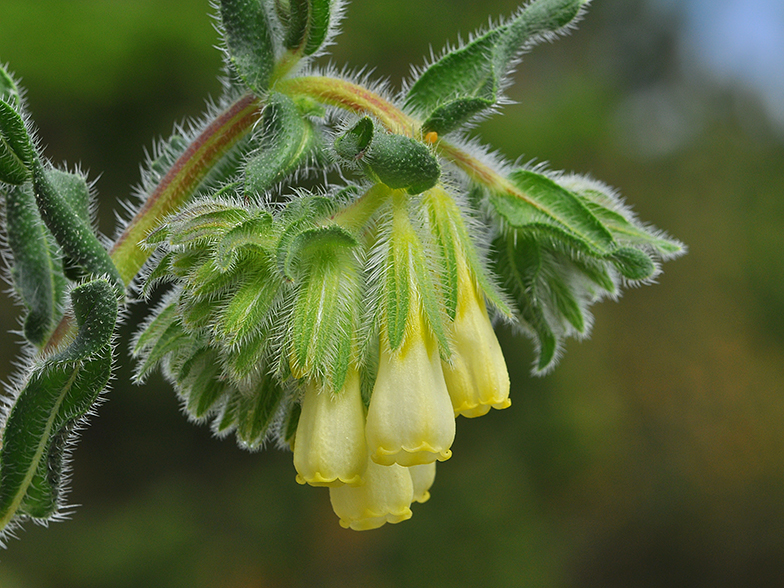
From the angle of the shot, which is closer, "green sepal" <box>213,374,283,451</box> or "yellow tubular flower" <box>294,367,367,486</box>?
"yellow tubular flower" <box>294,367,367,486</box>

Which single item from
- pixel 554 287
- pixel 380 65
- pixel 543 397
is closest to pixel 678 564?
pixel 543 397

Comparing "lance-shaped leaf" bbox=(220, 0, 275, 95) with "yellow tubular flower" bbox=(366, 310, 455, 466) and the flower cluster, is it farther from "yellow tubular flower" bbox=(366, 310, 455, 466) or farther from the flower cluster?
"yellow tubular flower" bbox=(366, 310, 455, 466)

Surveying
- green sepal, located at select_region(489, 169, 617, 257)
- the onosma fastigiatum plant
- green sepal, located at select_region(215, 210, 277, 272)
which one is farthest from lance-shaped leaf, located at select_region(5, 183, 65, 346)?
green sepal, located at select_region(489, 169, 617, 257)

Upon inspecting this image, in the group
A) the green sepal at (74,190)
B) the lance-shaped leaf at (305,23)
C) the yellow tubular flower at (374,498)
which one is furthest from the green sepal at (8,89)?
the yellow tubular flower at (374,498)

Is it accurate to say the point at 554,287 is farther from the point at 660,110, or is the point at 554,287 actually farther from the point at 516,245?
the point at 660,110

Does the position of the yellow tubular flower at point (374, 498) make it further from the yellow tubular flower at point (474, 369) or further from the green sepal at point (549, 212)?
the green sepal at point (549, 212)
